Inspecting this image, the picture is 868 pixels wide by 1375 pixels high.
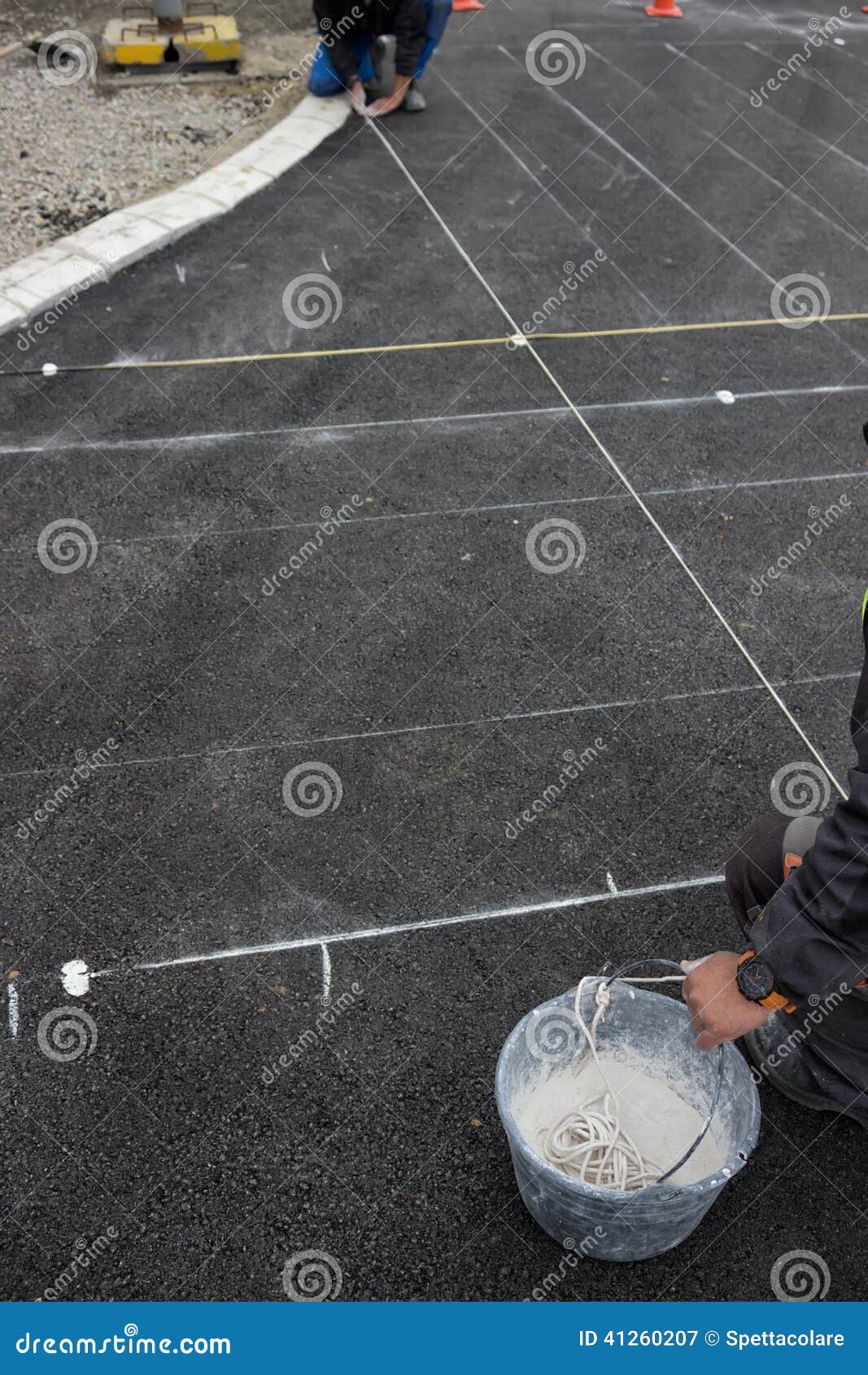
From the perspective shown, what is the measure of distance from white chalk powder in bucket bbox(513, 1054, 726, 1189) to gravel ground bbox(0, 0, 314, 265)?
677 centimetres

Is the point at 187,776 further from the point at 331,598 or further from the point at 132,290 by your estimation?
the point at 132,290

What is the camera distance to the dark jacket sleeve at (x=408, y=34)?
939cm

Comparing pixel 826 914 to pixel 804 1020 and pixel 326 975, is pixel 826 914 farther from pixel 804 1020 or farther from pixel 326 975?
pixel 326 975

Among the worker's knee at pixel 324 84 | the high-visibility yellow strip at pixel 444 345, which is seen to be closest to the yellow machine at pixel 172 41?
the worker's knee at pixel 324 84

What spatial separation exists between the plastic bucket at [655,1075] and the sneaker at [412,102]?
898 centimetres

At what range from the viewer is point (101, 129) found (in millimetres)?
Answer: 9375

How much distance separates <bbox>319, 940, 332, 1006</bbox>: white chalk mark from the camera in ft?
12.8
